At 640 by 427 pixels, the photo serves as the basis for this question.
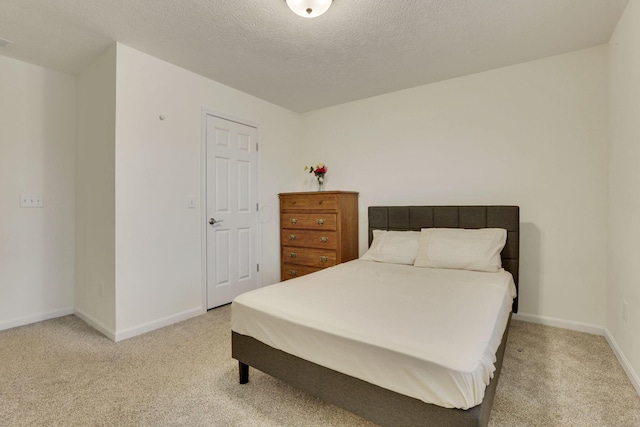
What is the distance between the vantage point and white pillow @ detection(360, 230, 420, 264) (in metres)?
2.83

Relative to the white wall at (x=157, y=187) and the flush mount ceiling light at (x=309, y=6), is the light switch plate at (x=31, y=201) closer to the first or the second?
the white wall at (x=157, y=187)

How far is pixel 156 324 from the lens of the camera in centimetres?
269

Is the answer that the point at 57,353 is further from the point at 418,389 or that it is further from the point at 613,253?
the point at 613,253

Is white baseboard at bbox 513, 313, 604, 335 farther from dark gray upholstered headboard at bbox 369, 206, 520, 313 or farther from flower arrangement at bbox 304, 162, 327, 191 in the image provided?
flower arrangement at bbox 304, 162, 327, 191

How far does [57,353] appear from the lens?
2221 millimetres

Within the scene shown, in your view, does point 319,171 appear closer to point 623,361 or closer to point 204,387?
point 204,387

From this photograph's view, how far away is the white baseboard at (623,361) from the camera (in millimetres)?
1757

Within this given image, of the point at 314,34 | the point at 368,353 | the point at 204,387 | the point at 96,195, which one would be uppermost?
the point at 314,34

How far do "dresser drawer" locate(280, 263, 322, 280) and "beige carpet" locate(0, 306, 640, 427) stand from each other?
133 cm

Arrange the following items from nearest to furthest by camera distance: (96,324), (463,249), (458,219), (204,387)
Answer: (204,387), (463,249), (96,324), (458,219)

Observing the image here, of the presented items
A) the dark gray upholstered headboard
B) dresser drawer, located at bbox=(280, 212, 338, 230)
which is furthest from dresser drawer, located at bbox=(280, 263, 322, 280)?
the dark gray upholstered headboard

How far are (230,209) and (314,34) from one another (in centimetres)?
194

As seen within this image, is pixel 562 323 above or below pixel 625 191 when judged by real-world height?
below

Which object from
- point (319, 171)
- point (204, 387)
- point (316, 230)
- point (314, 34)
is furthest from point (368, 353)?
point (319, 171)
